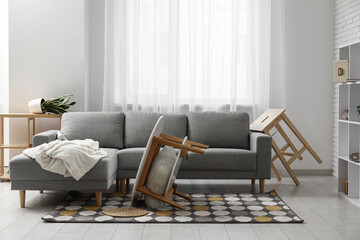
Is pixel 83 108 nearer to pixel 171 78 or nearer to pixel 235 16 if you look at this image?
pixel 171 78

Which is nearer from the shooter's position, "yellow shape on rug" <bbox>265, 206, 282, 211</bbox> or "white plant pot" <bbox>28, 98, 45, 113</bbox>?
"yellow shape on rug" <bbox>265, 206, 282, 211</bbox>

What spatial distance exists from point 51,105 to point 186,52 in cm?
186

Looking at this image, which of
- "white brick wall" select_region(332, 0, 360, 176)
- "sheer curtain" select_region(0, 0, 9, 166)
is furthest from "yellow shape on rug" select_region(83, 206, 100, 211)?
"white brick wall" select_region(332, 0, 360, 176)

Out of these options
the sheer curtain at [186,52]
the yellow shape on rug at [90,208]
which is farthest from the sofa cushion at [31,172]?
the sheer curtain at [186,52]

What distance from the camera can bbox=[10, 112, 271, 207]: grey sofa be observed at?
4281 mm

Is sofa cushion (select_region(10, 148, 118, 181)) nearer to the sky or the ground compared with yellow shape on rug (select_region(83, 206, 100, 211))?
nearer to the sky

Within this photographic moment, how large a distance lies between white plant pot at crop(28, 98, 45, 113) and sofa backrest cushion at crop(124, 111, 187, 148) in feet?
3.37

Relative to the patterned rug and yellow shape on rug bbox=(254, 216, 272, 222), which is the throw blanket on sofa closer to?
the patterned rug

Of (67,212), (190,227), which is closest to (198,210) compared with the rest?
(190,227)

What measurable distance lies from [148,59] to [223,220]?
116 inches

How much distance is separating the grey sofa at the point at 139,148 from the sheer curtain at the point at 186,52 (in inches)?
27.2

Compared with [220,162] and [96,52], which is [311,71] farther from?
[96,52]

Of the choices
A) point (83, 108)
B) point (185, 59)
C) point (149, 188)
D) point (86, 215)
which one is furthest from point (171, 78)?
point (86, 215)

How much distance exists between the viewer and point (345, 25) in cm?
586
